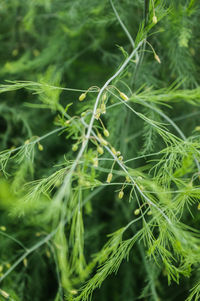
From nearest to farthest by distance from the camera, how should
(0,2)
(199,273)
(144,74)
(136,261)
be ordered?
1. (199,273)
2. (144,74)
3. (136,261)
4. (0,2)

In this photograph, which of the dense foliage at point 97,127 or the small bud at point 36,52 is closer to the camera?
the dense foliage at point 97,127

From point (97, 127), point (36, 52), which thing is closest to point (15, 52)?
point (36, 52)

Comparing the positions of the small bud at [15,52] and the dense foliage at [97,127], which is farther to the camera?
the small bud at [15,52]

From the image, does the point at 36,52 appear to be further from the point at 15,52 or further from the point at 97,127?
the point at 97,127

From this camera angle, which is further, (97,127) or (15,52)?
(15,52)

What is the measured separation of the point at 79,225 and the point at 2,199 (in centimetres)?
12

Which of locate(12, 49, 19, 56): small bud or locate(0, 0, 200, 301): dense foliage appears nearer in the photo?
locate(0, 0, 200, 301): dense foliage

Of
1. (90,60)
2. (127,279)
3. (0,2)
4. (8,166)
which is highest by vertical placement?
(0,2)

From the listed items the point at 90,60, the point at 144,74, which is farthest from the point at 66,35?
the point at 144,74

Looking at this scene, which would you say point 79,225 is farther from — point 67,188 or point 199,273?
point 199,273

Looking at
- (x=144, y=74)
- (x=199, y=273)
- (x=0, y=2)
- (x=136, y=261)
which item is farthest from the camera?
(x=0, y=2)

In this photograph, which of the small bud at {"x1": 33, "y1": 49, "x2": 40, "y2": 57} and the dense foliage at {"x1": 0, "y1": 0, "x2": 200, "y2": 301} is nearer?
the dense foliage at {"x1": 0, "y1": 0, "x2": 200, "y2": 301}

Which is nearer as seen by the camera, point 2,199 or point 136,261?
point 2,199

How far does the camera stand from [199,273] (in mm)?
928
